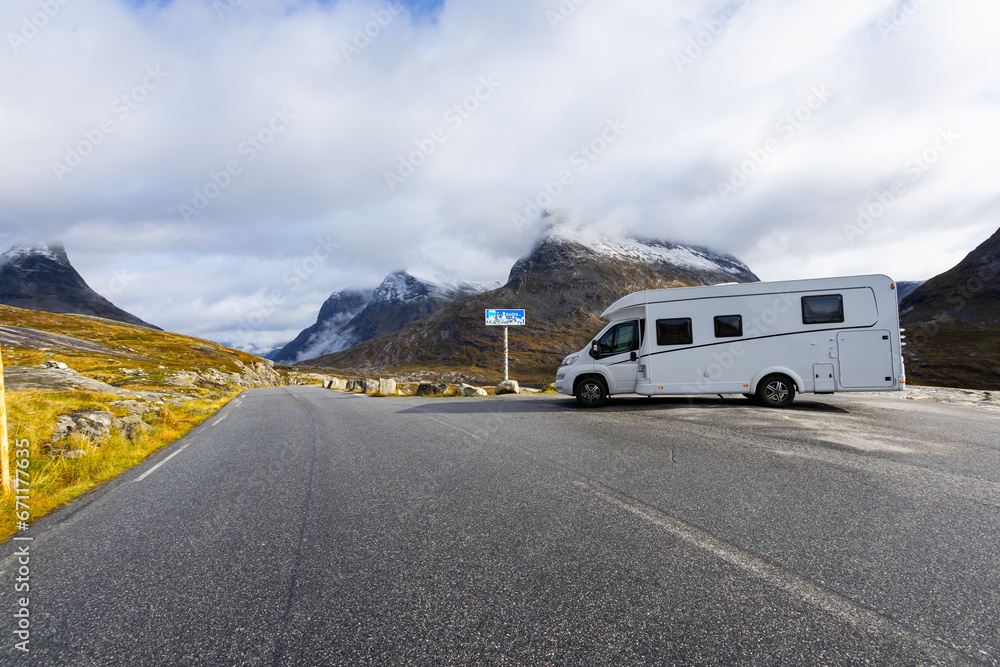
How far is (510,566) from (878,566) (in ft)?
8.85

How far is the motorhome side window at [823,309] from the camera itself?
1218 cm

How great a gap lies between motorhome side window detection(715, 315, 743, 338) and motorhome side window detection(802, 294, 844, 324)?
63.0 inches

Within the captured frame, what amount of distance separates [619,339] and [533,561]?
36.5ft

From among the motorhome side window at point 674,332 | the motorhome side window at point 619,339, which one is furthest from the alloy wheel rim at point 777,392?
the motorhome side window at point 619,339

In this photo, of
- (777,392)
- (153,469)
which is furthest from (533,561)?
(777,392)

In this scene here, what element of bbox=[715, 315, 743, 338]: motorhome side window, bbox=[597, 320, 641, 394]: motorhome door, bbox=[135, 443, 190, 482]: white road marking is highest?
bbox=[715, 315, 743, 338]: motorhome side window

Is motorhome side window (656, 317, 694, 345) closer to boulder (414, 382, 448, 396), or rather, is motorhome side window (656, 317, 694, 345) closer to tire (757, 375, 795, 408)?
tire (757, 375, 795, 408)

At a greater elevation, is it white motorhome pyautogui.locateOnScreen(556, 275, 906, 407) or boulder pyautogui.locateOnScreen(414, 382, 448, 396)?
white motorhome pyautogui.locateOnScreen(556, 275, 906, 407)

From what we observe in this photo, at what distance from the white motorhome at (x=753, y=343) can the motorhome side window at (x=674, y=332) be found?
1.1 inches

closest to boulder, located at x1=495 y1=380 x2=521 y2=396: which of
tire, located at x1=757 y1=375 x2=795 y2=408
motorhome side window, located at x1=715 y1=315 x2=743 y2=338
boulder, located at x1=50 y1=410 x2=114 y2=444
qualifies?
motorhome side window, located at x1=715 y1=315 x2=743 y2=338

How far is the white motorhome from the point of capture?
39.2 feet

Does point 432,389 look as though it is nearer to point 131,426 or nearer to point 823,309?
point 131,426

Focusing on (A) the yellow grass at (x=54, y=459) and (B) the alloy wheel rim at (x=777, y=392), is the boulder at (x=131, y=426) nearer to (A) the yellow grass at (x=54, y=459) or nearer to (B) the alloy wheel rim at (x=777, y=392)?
(A) the yellow grass at (x=54, y=459)

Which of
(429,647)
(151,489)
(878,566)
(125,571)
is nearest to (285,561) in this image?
(125,571)
